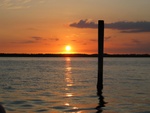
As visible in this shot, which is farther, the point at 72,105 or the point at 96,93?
the point at 96,93

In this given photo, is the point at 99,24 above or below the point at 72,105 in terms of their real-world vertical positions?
above

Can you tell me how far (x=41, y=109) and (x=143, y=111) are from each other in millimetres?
5561

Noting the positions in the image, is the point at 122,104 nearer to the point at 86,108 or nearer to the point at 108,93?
the point at 86,108

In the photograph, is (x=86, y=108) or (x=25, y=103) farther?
(x=25, y=103)

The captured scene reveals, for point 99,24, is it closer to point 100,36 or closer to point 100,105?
point 100,36

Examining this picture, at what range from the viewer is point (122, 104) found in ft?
70.0

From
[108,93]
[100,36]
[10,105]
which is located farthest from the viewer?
[108,93]

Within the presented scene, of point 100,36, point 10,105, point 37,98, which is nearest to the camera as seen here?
point 10,105

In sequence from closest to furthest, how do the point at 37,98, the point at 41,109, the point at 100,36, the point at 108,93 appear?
the point at 41,109 < the point at 37,98 < the point at 100,36 < the point at 108,93

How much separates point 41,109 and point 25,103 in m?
2.38

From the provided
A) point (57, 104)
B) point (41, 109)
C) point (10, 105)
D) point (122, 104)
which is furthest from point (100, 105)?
point (10, 105)

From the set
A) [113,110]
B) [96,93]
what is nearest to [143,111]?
[113,110]

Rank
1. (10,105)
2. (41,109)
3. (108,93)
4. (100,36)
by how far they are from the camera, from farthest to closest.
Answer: (108,93) → (100,36) → (10,105) → (41,109)

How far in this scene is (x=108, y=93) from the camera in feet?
91.0
